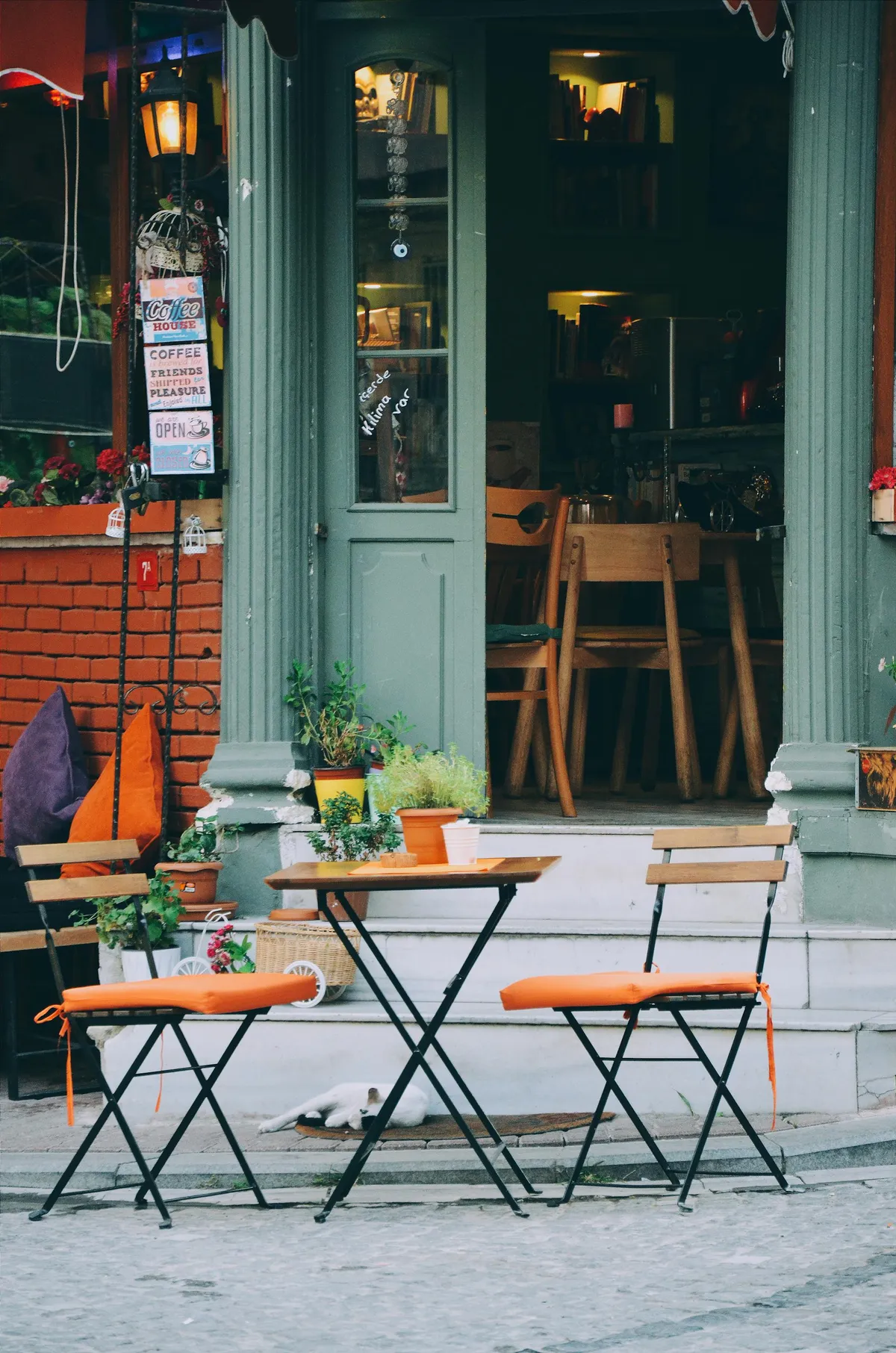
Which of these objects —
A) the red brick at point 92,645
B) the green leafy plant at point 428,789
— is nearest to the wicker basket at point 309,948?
the green leafy plant at point 428,789

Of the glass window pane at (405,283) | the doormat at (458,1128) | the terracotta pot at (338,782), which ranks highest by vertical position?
the glass window pane at (405,283)

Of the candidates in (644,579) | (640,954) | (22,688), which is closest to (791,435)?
(644,579)

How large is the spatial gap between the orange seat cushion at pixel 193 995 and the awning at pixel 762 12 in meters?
3.26

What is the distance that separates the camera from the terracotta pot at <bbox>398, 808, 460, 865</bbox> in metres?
4.84

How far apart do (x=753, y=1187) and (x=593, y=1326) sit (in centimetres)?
125

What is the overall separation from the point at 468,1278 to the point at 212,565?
328cm

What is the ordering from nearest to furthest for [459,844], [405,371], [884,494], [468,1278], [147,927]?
[468,1278]
[459,844]
[147,927]
[884,494]
[405,371]

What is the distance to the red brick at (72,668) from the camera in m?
7.29

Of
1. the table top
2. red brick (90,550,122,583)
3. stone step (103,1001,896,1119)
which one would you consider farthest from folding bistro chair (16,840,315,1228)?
red brick (90,550,122,583)

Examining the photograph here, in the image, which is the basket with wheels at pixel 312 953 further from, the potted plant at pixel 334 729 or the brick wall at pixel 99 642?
the brick wall at pixel 99 642

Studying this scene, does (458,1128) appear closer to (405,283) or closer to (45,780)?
(45,780)

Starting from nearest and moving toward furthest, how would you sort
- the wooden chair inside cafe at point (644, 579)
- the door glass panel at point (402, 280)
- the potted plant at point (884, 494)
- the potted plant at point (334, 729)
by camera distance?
1. the potted plant at point (884, 494)
2. the potted plant at point (334, 729)
3. the door glass panel at point (402, 280)
4. the wooden chair inside cafe at point (644, 579)

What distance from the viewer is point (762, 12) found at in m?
5.67

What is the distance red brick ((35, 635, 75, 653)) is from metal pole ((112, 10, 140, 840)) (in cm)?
33
